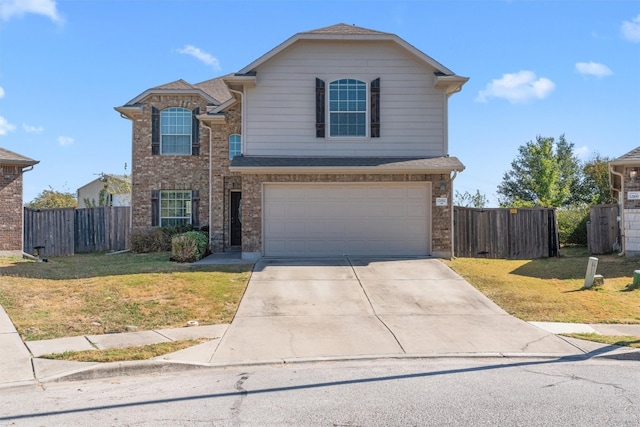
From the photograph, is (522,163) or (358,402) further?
(522,163)

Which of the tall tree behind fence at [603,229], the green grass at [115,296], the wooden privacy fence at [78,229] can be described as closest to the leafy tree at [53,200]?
the wooden privacy fence at [78,229]

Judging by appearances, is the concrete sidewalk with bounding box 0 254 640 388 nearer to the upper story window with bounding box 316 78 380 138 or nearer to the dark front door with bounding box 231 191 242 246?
the upper story window with bounding box 316 78 380 138

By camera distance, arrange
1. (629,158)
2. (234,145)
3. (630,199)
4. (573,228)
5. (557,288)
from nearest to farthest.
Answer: (557,288) < (629,158) < (630,199) < (234,145) < (573,228)

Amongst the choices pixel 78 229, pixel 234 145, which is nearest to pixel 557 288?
pixel 234 145

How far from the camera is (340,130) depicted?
53.9ft

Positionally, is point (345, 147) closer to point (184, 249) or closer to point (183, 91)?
point (184, 249)

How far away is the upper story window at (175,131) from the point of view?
20562mm

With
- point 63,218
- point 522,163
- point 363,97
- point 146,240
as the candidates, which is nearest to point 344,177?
point 363,97

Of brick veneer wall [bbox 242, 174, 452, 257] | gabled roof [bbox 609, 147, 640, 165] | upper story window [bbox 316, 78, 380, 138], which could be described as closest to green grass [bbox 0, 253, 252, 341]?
brick veneer wall [bbox 242, 174, 452, 257]

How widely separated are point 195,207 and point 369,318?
12351mm

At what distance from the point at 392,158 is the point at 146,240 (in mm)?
9790

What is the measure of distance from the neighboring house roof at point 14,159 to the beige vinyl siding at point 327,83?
7033 millimetres

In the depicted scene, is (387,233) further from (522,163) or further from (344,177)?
(522,163)

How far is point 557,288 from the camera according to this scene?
12.7m
